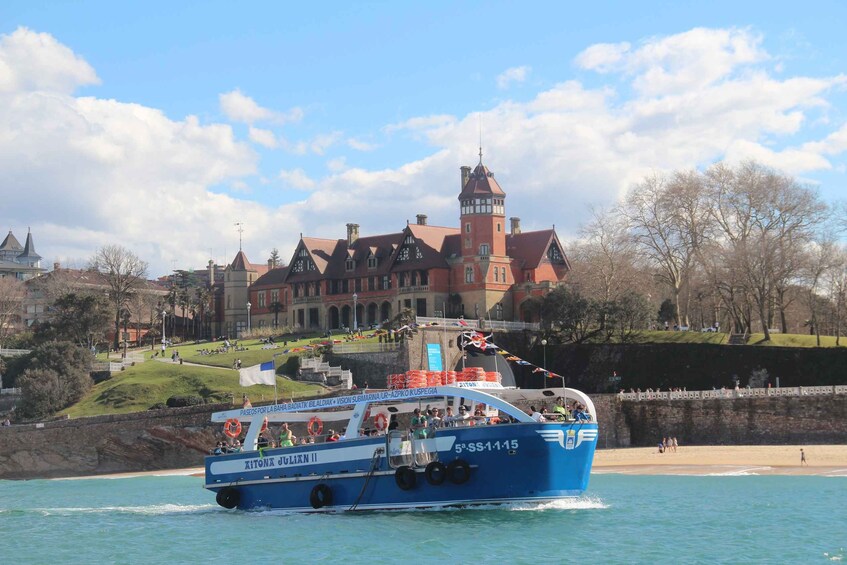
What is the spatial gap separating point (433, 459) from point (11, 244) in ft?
529

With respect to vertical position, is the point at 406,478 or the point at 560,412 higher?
the point at 560,412

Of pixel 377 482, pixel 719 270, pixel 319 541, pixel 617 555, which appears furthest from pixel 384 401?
pixel 719 270

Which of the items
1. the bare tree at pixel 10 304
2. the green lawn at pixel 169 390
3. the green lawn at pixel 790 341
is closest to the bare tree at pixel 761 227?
the green lawn at pixel 790 341

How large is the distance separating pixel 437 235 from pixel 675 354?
34.8m

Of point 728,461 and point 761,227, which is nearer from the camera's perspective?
point 728,461

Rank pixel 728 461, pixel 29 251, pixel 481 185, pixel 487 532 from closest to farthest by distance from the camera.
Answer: pixel 487 532, pixel 728 461, pixel 481 185, pixel 29 251

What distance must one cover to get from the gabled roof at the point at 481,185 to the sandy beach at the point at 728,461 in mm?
40059

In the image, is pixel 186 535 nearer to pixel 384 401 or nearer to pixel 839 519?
pixel 384 401

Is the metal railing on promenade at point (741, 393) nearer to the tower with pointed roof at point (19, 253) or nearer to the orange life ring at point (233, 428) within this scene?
the orange life ring at point (233, 428)

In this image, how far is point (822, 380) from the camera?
7250 cm

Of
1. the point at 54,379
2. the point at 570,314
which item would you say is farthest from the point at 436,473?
the point at 54,379

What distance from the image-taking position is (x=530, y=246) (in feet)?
349

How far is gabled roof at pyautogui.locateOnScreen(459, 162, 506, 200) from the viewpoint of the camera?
101 metres

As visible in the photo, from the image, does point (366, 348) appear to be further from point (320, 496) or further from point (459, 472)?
point (459, 472)
